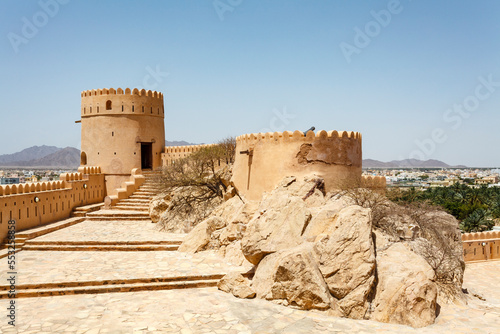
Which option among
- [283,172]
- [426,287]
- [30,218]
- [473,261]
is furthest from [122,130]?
[473,261]

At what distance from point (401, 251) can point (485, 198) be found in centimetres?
3738

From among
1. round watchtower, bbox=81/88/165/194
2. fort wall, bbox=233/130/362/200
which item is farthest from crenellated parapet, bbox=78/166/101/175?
fort wall, bbox=233/130/362/200

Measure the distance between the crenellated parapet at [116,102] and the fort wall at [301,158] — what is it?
920 centimetres

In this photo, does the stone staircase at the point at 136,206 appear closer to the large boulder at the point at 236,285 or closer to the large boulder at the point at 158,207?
the large boulder at the point at 158,207

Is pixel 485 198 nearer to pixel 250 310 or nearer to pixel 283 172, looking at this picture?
pixel 283 172

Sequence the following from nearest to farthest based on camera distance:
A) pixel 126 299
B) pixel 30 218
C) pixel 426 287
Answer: pixel 426 287
pixel 126 299
pixel 30 218

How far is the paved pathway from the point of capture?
22.6 ft

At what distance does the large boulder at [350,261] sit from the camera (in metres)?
7.61

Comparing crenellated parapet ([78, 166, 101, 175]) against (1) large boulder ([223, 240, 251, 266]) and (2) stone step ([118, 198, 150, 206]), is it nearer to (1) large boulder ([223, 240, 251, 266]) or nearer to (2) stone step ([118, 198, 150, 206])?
(2) stone step ([118, 198, 150, 206])

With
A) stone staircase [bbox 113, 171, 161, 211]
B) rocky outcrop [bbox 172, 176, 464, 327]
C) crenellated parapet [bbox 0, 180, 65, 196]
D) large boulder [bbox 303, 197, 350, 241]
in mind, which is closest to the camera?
rocky outcrop [bbox 172, 176, 464, 327]

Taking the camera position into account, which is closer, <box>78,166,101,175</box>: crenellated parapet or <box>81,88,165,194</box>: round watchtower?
<box>78,166,101,175</box>: crenellated parapet

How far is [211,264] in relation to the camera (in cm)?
1047

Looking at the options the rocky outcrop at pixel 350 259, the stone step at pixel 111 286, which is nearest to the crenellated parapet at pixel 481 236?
the rocky outcrop at pixel 350 259

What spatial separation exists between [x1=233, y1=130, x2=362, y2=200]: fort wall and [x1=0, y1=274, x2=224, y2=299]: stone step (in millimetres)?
4343
